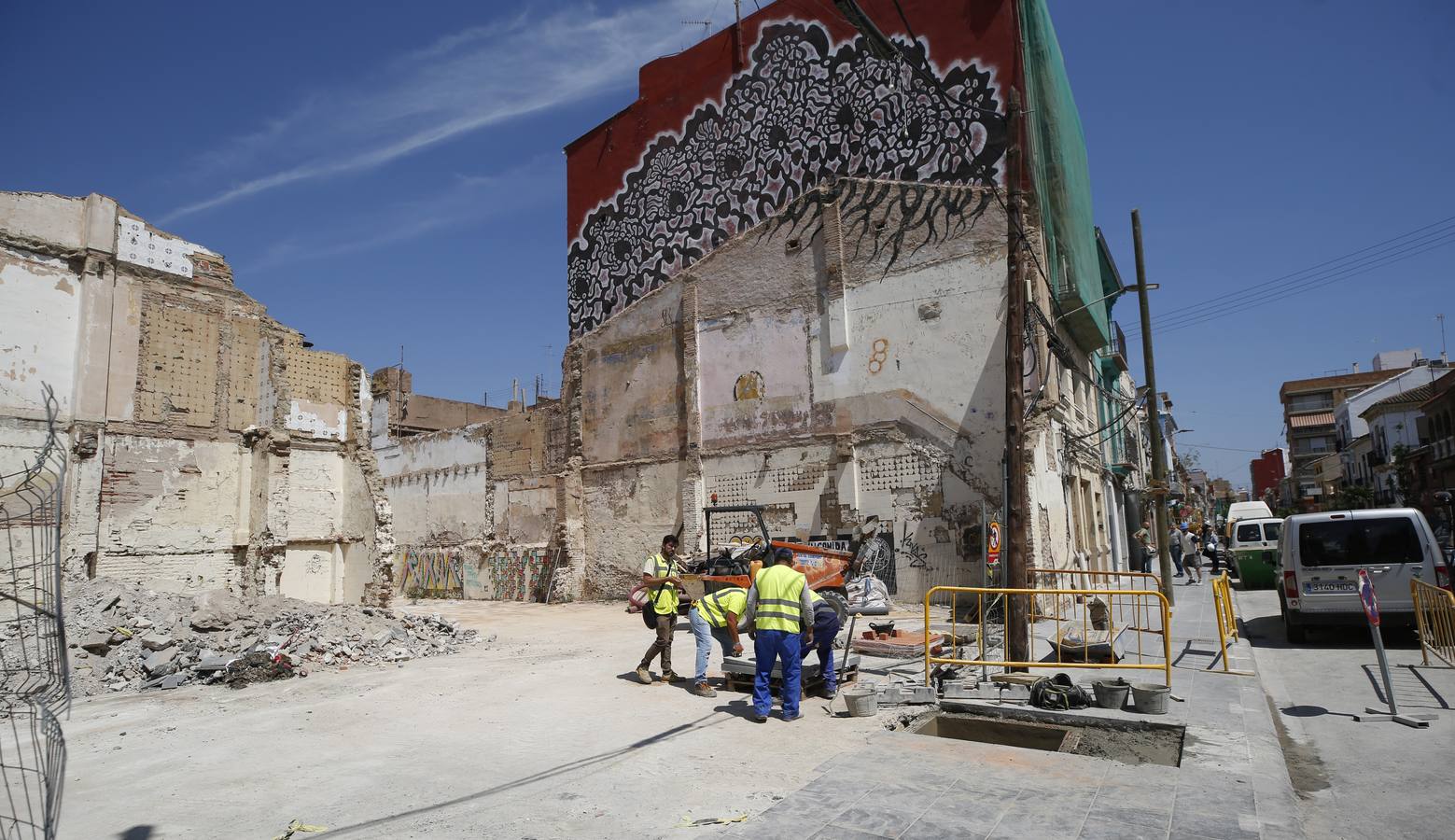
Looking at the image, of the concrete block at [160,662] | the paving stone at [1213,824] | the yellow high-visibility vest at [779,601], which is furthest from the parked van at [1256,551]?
the concrete block at [160,662]

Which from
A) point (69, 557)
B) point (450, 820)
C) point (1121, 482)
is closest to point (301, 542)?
point (69, 557)

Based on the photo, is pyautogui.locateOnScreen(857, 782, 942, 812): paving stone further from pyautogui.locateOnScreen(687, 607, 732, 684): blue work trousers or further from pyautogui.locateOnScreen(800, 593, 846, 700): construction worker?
pyautogui.locateOnScreen(687, 607, 732, 684): blue work trousers

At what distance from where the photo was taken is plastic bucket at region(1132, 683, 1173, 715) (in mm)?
7078

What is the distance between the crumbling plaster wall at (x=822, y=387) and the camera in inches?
669

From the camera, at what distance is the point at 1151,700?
A: 710cm

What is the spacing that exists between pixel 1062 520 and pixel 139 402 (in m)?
17.3

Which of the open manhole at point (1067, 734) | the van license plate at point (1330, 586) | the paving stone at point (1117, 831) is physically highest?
the van license plate at point (1330, 586)

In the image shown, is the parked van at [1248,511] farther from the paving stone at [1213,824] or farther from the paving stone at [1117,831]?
the paving stone at [1117,831]

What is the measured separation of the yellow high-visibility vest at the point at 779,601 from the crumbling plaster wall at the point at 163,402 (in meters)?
10.2

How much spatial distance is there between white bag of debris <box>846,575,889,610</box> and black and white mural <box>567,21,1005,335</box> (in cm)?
848

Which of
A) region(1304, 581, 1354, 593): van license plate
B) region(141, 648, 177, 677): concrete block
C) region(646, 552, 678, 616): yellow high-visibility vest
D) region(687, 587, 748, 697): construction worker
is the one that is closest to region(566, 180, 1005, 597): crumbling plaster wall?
region(1304, 581, 1354, 593): van license plate

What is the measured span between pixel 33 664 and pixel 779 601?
9.26 m

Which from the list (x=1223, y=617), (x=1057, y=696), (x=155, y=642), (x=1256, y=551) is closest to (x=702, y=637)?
(x=1057, y=696)

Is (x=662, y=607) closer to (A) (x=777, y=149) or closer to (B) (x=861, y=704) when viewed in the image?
(B) (x=861, y=704)
